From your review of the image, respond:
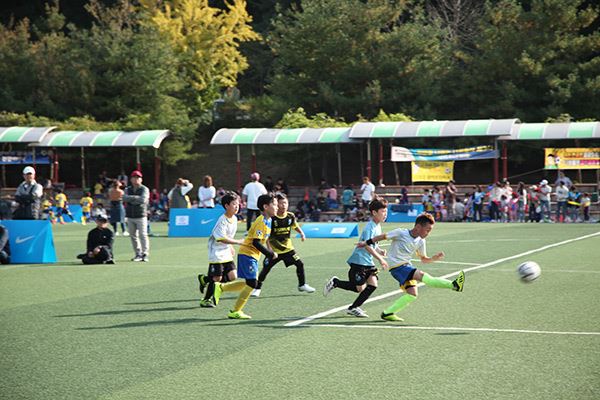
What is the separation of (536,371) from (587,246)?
14.7 metres

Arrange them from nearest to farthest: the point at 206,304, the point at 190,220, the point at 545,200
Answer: the point at 206,304, the point at 190,220, the point at 545,200

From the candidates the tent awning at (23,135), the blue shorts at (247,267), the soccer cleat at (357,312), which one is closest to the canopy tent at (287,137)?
the tent awning at (23,135)

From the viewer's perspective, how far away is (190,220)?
28.2m

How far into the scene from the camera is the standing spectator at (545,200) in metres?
36.0

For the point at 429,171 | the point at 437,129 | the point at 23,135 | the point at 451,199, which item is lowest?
the point at 451,199

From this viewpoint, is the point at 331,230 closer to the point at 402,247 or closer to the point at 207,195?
the point at 207,195

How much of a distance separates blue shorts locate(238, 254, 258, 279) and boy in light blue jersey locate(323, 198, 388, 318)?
3.54 feet

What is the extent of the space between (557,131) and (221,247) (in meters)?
28.5

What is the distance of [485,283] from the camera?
14844 mm

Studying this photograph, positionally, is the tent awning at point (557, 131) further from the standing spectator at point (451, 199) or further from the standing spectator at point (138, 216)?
the standing spectator at point (138, 216)

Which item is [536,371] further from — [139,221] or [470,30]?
[470,30]

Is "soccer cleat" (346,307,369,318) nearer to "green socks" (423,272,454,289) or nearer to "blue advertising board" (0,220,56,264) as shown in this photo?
"green socks" (423,272,454,289)

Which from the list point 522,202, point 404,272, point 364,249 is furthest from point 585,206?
point 404,272

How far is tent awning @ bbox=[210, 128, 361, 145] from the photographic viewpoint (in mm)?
41188
